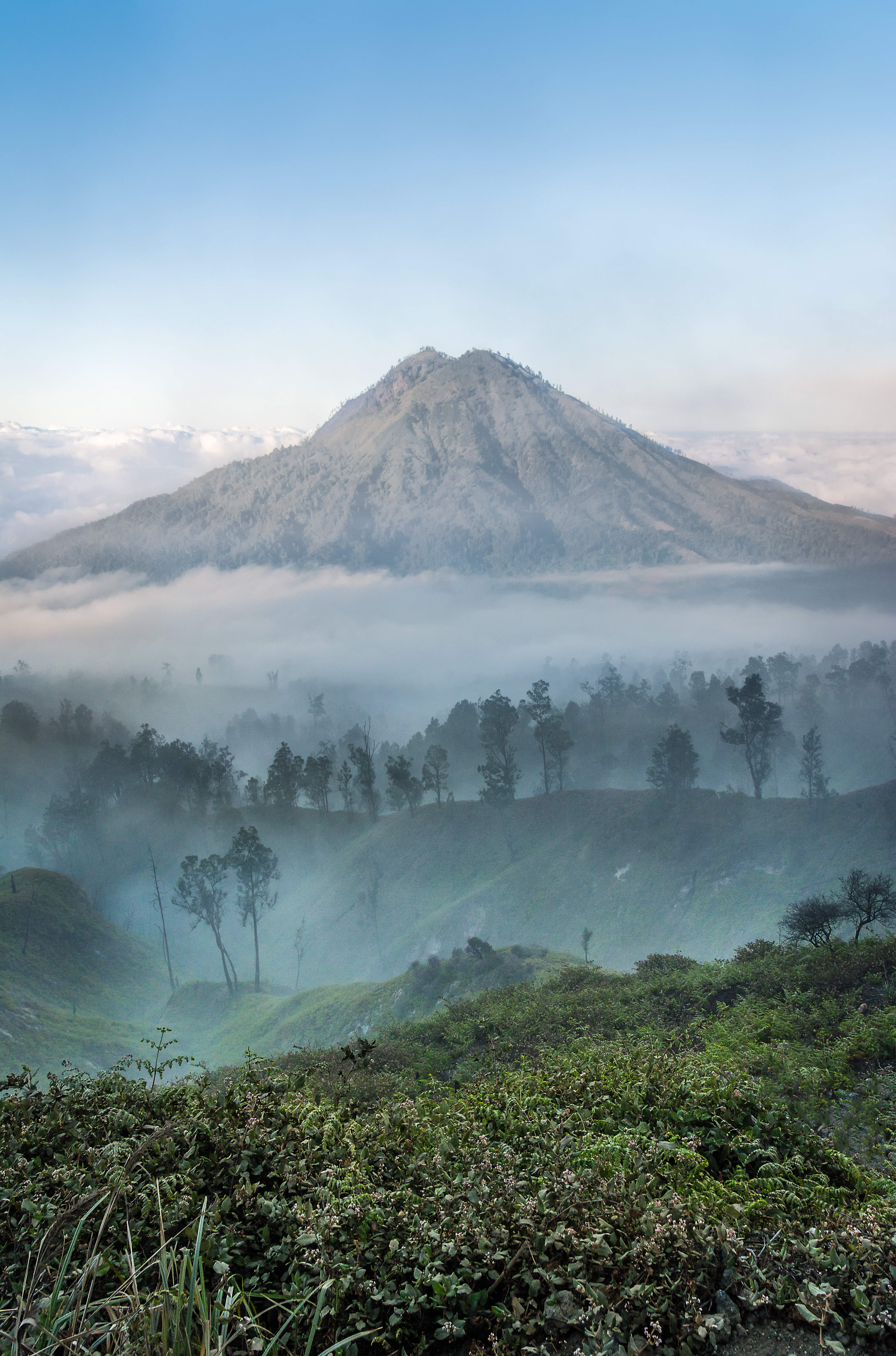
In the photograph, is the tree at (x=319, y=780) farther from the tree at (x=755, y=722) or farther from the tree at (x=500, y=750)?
the tree at (x=755, y=722)

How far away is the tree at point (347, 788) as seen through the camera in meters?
74.3

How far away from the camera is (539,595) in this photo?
197 m

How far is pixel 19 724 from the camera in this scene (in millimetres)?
100000

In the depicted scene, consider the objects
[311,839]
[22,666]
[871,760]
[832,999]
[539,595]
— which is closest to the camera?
[832,999]

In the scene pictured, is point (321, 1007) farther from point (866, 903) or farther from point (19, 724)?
point (19, 724)

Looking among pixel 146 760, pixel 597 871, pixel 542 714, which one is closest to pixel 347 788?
pixel 542 714

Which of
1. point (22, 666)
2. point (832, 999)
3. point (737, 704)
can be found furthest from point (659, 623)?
point (832, 999)

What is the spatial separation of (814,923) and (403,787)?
171ft

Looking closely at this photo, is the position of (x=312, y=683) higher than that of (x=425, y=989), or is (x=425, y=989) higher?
(x=312, y=683)

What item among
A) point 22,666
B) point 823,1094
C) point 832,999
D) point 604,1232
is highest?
point 22,666

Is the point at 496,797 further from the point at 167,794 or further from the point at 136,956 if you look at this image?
the point at 167,794

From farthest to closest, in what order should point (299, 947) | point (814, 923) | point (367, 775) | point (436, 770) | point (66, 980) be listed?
1. point (367, 775)
2. point (436, 770)
3. point (299, 947)
4. point (66, 980)
5. point (814, 923)

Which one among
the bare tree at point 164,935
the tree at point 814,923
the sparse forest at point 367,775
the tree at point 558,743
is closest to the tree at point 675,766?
the sparse forest at point 367,775

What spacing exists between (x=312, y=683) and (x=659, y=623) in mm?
84724
